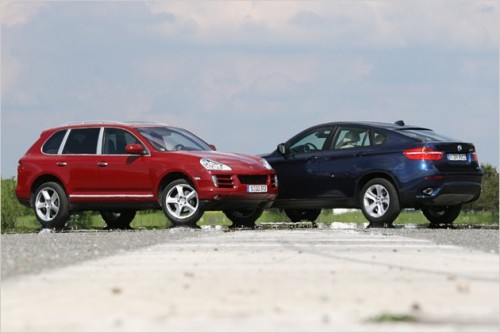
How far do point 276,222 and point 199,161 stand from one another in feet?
21.8

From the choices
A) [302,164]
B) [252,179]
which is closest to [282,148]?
[302,164]

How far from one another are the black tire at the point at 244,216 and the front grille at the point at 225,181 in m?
2.09

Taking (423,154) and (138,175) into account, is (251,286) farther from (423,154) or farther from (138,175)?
(138,175)

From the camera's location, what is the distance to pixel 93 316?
7652 mm

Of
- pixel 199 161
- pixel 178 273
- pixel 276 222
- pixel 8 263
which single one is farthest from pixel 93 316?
pixel 276 222

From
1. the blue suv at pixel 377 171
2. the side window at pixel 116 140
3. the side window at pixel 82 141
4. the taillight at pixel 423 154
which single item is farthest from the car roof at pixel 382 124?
the side window at pixel 82 141

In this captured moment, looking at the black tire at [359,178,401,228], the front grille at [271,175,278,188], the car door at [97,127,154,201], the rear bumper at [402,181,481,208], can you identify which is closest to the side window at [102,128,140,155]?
the car door at [97,127,154,201]

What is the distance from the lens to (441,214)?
21672 millimetres

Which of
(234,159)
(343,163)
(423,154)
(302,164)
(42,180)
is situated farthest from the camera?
(42,180)

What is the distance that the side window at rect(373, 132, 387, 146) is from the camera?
20.4 metres

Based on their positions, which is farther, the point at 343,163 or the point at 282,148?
the point at 282,148

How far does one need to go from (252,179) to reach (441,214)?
3.85 meters

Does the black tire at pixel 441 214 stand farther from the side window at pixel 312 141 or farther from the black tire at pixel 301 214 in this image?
the black tire at pixel 301 214

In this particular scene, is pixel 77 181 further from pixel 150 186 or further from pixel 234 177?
pixel 234 177
